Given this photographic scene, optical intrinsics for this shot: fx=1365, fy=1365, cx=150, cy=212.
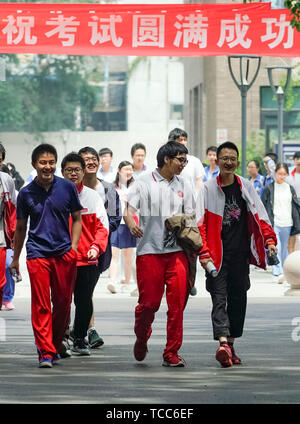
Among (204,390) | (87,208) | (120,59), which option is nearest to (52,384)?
(204,390)

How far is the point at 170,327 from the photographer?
36.6 ft

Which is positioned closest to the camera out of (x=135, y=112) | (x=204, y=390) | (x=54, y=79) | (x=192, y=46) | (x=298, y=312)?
(x=204, y=390)

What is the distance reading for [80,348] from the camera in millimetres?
12086

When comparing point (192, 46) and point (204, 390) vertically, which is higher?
point (192, 46)

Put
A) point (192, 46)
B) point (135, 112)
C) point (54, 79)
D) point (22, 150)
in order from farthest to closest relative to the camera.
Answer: point (135, 112), point (22, 150), point (54, 79), point (192, 46)

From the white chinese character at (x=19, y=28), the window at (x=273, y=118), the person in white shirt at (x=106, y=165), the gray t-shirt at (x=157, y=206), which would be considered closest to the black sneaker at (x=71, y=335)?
the gray t-shirt at (x=157, y=206)

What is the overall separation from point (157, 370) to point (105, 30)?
8380 mm

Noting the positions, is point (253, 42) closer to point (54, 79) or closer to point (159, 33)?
point (159, 33)

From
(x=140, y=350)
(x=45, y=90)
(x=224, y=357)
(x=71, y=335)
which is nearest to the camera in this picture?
(x=224, y=357)

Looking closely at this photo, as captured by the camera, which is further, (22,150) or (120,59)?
(120,59)

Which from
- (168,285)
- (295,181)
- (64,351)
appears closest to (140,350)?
(168,285)

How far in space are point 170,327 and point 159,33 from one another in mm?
8077

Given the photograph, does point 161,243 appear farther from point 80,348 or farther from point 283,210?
point 283,210

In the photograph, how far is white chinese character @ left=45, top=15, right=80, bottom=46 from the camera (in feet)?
59.9
